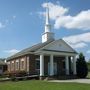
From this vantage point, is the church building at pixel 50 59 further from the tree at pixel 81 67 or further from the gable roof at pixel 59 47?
the tree at pixel 81 67

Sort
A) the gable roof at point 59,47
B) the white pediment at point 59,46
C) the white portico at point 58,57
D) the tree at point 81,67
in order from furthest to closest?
the tree at point 81,67 < the white pediment at point 59,46 < the gable roof at point 59,47 < the white portico at point 58,57

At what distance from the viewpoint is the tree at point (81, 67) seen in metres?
43.8

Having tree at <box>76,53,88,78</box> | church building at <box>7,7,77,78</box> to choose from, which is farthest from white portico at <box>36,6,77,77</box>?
tree at <box>76,53,88,78</box>

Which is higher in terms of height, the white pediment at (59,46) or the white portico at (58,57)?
the white pediment at (59,46)

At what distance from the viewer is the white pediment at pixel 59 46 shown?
40644 millimetres

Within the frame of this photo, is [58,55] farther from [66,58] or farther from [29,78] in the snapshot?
[29,78]

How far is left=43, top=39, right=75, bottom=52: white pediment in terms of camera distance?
40.6 meters

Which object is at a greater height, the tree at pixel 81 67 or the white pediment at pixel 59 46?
the white pediment at pixel 59 46

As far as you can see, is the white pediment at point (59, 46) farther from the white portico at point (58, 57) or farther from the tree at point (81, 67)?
the tree at point (81, 67)

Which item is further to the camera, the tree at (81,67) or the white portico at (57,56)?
the tree at (81,67)

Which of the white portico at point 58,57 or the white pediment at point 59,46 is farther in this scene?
the white pediment at point 59,46

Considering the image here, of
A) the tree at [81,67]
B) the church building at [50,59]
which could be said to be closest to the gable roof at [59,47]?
the church building at [50,59]

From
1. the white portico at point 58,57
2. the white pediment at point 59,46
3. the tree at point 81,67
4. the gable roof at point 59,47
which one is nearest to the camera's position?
the white portico at point 58,57

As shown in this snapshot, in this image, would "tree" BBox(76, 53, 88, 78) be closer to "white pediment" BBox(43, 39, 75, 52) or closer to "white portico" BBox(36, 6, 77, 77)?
"white portico" BBox(36, 6, 77, 77)
